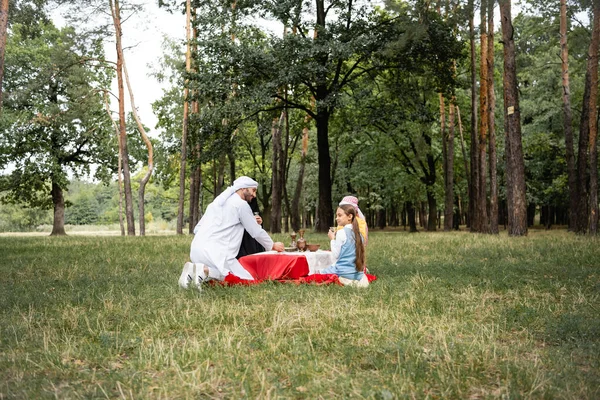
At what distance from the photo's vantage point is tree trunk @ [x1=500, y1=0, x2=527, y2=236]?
17.2 m

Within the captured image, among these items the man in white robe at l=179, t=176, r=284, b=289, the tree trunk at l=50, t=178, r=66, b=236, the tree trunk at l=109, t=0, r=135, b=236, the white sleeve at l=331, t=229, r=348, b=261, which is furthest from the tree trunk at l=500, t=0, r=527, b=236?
the tree trunk at l=50, t=178, r=66, b=236

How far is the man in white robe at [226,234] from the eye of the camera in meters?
8.44

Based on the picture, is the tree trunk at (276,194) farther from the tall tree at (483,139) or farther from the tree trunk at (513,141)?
the tree trunk at (513,141)

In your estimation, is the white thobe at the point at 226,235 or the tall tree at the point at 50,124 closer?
the white thobe at the point at 226,235

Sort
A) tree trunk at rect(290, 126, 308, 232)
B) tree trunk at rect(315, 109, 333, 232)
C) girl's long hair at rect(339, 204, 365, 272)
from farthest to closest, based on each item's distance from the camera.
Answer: tree trunk at rect(290, 126, 308, 232) → tree trunk at rect(315, 109, 333, 232) → girl's long hair at rect(339, 204, 365, 272)

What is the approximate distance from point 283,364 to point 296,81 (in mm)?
16911

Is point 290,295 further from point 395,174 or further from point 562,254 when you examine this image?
point 395,174

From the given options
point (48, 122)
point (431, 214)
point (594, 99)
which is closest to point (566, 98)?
point (594, 99)

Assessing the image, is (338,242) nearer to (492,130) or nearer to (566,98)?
(492,130)

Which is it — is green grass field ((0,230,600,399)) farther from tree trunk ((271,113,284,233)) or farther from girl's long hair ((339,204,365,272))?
tree trunk ((271,113,284,233))

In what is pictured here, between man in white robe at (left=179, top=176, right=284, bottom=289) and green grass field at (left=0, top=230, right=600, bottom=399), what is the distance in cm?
63

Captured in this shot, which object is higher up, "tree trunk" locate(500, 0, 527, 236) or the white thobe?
"tree trunk" locate(500, 0, 527, 236)

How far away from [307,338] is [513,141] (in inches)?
572

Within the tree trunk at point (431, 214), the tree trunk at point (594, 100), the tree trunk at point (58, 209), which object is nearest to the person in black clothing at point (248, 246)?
the tree trunk at point (594, 100)
